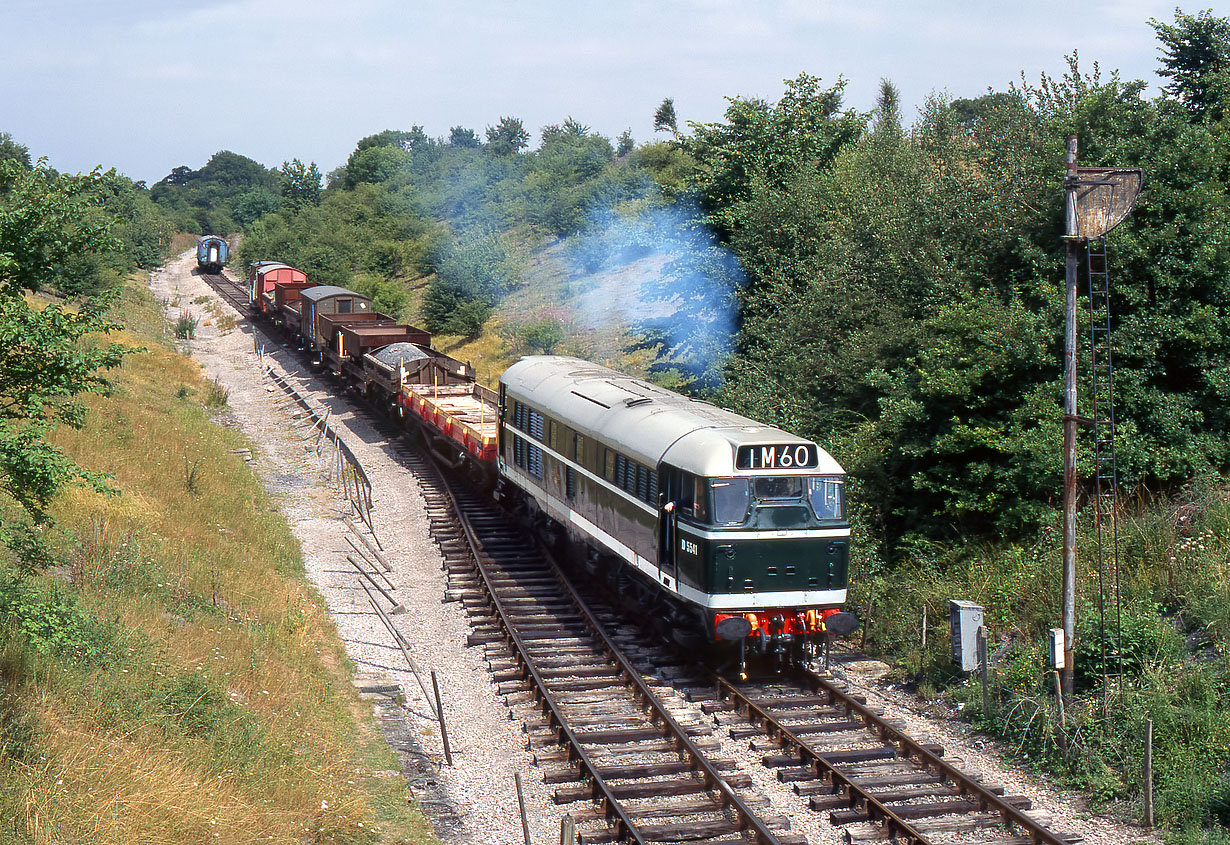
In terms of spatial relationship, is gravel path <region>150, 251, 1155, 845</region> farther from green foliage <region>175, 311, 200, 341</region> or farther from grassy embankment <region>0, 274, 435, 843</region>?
green foliage <region>175, 311, 200, 341</region>

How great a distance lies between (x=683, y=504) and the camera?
13391 millimetres

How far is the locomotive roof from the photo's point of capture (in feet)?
43.7

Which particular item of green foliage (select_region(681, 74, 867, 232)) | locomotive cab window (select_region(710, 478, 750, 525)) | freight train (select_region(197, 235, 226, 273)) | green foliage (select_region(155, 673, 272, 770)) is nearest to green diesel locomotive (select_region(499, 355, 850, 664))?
locomotive cab window (select_region(710, 478, 750, 525))

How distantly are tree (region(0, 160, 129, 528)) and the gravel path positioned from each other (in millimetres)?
4887

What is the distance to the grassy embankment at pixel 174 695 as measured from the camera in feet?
27.5

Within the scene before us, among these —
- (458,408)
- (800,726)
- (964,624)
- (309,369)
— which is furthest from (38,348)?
(309,369)

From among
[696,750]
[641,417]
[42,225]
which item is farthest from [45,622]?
[641,417]

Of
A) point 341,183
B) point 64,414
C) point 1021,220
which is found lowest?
point 64,414

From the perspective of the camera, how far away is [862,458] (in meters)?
17.9

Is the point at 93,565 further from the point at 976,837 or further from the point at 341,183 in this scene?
the point at 341,183

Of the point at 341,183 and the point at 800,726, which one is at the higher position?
the point at 341,183

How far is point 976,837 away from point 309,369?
35.3m

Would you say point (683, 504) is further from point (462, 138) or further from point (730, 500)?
point (462, 138)

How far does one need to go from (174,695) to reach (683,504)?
242 inches
